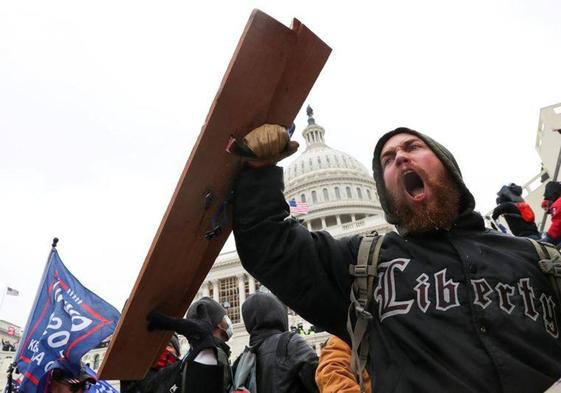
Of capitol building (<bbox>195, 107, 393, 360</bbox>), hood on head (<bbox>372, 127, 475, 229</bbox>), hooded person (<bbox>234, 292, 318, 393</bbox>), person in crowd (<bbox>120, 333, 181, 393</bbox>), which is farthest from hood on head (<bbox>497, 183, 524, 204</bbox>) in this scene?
capitol building (<bbox>195, 107, 393, 360</bbox>)

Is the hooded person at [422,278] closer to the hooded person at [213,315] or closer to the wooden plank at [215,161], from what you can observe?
the wooden plank at [215,161]

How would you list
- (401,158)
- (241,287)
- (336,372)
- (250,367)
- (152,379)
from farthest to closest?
(241,287) < (250,367) < (152,379) < (336,372) < (401,158)

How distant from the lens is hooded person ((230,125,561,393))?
1.37 m

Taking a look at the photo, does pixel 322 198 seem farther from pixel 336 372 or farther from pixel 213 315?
pixel 336 372

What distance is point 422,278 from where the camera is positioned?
60.9 inches

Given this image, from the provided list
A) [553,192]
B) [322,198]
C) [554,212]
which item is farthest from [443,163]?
[322,198]

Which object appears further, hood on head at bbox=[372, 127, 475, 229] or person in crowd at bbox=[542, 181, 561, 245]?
person in crowd at bbox=[542, 181, 561, 245]

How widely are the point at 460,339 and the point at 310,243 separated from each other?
0.61m

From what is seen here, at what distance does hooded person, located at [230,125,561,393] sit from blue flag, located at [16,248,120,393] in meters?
3.43

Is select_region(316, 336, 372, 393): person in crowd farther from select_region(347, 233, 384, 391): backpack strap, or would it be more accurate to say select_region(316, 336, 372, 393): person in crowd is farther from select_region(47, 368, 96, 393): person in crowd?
select_region(47, 368, 96, 393): person in crowd

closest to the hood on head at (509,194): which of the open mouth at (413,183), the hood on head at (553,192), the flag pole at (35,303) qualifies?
the hood on head at (553,192)

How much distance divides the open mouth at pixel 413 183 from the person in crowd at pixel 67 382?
3459 mm

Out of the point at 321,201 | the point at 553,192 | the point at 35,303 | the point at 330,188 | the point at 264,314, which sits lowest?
the point at 264,314

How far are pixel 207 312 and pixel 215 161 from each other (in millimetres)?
1945
